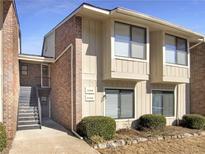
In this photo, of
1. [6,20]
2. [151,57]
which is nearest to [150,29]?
[151,57]

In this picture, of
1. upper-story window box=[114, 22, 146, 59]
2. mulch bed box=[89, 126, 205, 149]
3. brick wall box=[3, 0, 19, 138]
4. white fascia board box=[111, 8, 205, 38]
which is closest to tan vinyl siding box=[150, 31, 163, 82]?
white fascia board box=[111, 8, 205, 38]

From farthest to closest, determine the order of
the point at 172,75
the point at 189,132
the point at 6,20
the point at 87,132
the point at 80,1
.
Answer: the point at 172,75, the point at 189,132, the point at 80,1, the point at 87,132, the point at 6,20

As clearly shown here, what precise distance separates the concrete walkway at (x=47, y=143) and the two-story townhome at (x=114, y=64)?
1.09 meters

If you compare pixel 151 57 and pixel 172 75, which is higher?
pixel 151 57

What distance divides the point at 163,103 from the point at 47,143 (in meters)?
7.61

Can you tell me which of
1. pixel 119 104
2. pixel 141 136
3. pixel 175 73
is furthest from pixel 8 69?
pixel 175 73

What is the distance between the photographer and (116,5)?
34.8 feet

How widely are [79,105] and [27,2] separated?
5.51 metres

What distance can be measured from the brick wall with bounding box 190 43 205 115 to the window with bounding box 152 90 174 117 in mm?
2632

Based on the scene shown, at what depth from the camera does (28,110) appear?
1203 centimetres

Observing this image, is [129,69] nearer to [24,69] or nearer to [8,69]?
[8,69]

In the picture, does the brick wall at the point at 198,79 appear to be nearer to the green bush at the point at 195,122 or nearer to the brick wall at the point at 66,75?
the green bush at the point at 195,122

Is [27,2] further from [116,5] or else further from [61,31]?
[116,5]

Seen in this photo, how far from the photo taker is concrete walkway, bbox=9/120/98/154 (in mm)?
8219
